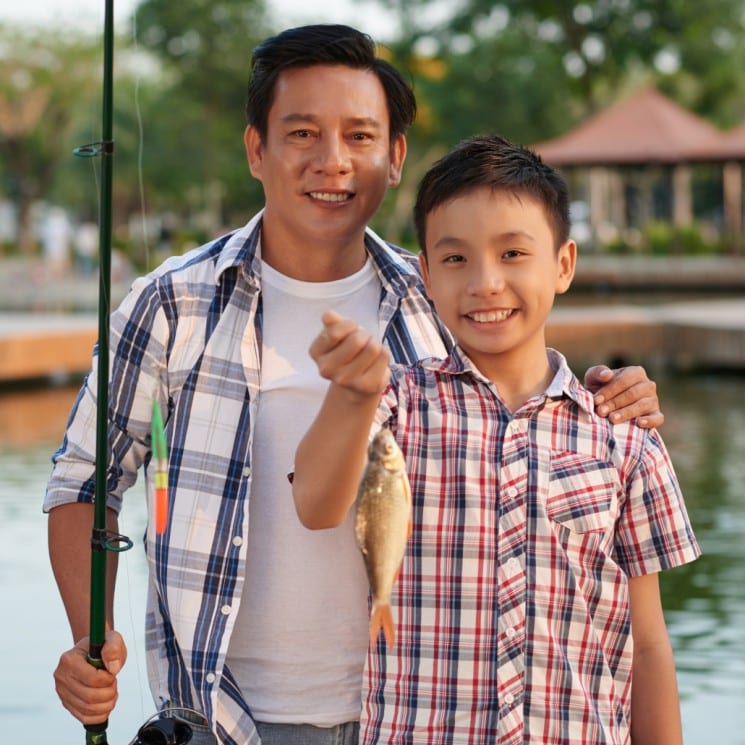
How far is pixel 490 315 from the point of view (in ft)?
7.50

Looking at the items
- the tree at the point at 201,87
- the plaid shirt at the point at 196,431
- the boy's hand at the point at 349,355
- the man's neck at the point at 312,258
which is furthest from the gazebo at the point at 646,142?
the boy's hand at the point at 349,355

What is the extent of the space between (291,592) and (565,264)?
72 centimetres

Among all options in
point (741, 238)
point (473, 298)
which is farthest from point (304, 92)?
point (741, 238)

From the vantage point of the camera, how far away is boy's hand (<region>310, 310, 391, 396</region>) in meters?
1.85

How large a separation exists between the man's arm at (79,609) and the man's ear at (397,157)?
82 centimetres

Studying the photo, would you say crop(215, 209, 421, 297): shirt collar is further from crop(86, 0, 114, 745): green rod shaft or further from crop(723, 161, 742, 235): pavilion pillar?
crop(723, 161, 742, 235): pavilion pillar

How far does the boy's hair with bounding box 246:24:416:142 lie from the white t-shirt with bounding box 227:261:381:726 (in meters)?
0.48

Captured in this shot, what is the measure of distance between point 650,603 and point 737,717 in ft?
13.7

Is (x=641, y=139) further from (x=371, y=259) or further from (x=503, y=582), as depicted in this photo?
(x=503, y=582)

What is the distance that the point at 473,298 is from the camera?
7.43 ft

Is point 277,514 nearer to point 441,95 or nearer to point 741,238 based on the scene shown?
point 741,238

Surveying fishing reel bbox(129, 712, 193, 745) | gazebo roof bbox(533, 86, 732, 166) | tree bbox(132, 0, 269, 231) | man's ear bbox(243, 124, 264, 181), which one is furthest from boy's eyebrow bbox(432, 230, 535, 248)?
tree bbox(132, 0, 269, 231)

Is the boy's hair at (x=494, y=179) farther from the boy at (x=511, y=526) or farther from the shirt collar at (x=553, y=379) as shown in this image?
the shirt collar at (x=553, y=379)

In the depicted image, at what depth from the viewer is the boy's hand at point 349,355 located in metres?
1.85
